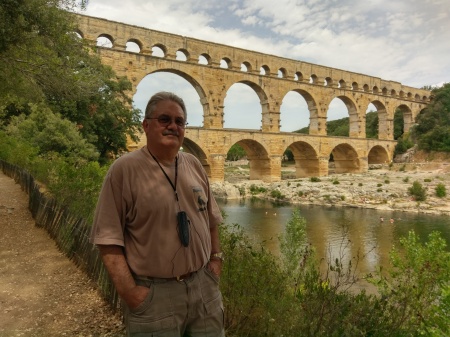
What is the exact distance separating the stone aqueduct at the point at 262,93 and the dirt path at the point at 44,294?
1781cm

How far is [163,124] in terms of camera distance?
202 centimetres

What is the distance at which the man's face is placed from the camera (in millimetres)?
2006

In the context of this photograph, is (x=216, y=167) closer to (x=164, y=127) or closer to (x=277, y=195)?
(x=277, y=195)

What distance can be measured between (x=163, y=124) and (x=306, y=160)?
3407 cm

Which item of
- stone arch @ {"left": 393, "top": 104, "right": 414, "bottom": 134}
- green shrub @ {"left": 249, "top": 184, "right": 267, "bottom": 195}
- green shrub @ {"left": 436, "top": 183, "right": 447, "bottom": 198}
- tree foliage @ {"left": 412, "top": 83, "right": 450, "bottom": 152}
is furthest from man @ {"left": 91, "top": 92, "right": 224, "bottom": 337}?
stone arch @ {"left": 393, "top": 104, "right": 414, "bottom": 134}

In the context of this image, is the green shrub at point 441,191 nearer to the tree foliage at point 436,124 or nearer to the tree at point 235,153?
the tree foliage at point 436,124

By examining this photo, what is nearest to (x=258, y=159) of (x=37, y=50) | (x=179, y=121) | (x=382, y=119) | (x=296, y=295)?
(x=382, y=119)

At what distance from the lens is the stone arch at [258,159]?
102 ft

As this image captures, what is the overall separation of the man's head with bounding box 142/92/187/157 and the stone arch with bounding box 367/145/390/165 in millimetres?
42271

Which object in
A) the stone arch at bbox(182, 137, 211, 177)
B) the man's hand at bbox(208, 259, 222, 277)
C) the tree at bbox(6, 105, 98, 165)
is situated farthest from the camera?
the stone arch at bbox(182, 137, 211, 177)

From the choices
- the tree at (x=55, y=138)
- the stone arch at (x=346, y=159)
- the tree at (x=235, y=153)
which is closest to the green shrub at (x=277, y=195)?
the stone arch at (x=346, y=159)

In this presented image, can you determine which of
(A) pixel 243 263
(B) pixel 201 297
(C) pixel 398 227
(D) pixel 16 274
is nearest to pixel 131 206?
(B) pixel 201 297

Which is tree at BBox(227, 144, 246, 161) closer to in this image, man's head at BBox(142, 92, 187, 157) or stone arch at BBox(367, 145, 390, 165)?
stone arch at BBox(367, 145, 390, 165)

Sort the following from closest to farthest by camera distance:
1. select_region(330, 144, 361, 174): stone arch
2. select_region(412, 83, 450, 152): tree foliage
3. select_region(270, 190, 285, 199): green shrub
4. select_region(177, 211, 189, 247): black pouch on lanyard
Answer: select_region(177, 211, 189, 247): black pouch on lanyard < select_region(270, 190, 285, 199): green shrub < select_region(330, 144, 361, 174): stone arch < select_region(412, 83, 450, 152): tree foliage
